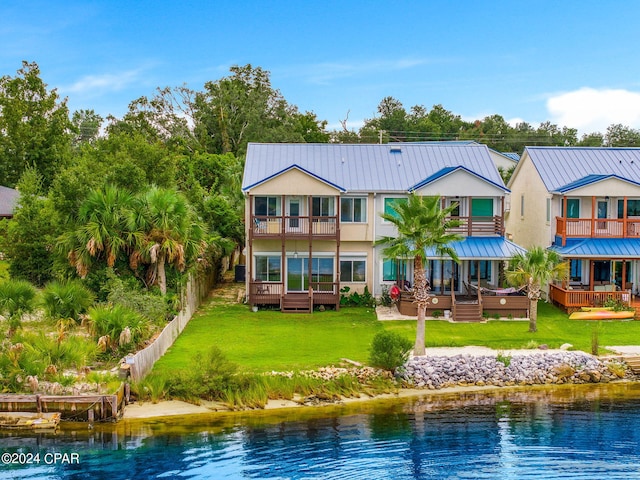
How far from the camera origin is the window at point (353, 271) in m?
38.9

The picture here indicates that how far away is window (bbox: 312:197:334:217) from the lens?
126 feet

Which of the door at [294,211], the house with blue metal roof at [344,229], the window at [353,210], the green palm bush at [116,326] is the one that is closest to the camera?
the green palm bush at [116,326]

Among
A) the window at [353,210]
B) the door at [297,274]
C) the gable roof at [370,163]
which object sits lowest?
the door at [297,274]

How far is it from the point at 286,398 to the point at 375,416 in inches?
118

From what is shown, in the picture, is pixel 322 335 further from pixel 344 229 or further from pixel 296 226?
pixel 344 229

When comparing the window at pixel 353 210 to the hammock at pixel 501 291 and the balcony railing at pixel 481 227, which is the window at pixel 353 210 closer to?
the balcony railing at pixel 481 227

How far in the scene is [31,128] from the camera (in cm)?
6444

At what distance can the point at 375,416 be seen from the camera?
24.5m

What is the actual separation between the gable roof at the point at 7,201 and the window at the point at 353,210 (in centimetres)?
2555

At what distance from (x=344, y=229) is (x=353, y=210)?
3.49 feet

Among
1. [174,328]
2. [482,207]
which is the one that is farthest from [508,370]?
[174,328]

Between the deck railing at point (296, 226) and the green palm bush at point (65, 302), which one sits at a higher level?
the deck railing at point (296, 226)

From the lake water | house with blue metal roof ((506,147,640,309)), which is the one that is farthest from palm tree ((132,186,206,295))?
house with blue metal roof ((506,147,640,309))

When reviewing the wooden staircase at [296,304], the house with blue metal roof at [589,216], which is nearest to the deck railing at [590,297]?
the house with blue metal roof at [589,216]
